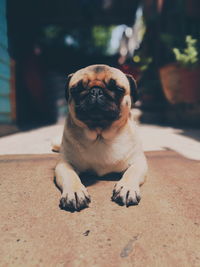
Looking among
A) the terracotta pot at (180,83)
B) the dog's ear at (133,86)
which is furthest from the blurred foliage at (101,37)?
the dog's ear at (133,86)

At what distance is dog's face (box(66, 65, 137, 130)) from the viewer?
1.73 metres

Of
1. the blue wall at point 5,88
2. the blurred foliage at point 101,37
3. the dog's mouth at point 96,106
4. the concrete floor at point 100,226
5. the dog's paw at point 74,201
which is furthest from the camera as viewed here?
the blurred foliage at point 101,37

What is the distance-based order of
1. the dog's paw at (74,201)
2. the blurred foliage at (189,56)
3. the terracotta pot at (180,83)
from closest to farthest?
the dog's paw at (74,201) < the blurred foliage at (189,56) < the terracotta pot at (180,83)

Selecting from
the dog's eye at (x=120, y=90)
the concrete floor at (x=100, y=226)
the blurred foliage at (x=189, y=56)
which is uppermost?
the blurred foliage at (x=189, y=56)

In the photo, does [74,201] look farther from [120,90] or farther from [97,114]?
[120,90]

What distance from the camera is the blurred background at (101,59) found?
405 centimetres

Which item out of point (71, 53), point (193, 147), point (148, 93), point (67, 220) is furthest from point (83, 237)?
point (71, 53)

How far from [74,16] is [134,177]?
621 centimetres

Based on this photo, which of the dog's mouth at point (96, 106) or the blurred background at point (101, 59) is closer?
the dog's mouth at point (96, 106)

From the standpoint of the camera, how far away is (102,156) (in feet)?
6.12

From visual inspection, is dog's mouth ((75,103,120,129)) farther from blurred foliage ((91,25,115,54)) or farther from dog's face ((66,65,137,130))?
blurred foliage ((91,25,115,54))

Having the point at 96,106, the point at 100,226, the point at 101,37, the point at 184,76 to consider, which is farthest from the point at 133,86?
the point at 101,37

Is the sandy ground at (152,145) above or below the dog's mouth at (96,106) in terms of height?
below

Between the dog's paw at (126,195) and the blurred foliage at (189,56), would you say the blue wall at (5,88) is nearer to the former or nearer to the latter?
the dog's paw at (126,195)
